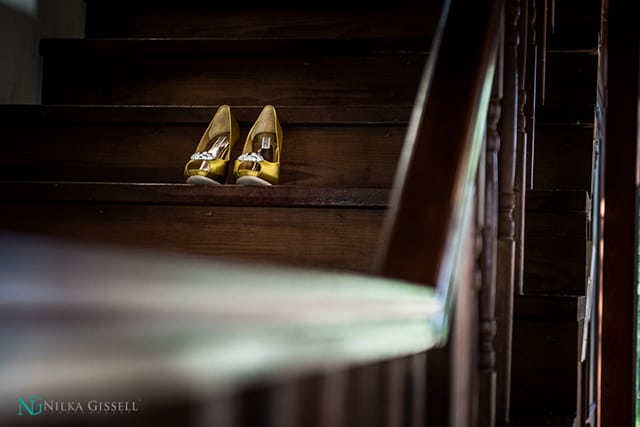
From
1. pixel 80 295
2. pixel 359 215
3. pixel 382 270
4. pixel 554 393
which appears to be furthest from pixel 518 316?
pixel 80 295

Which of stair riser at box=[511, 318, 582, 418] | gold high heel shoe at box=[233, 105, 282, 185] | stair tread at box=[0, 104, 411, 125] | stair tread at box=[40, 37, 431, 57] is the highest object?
stair tread at box=[40, 37, 431, 57]

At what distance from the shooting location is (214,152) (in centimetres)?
206

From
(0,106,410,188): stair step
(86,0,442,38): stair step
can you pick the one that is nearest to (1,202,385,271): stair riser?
(0,106,410,188): stair step

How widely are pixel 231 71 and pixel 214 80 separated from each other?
5 centimetres

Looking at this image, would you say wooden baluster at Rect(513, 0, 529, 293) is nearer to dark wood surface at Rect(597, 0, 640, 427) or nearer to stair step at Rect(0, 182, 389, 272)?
stair step at Rect(0, 182, 389, 272)

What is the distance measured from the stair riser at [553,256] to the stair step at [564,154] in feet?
1.44

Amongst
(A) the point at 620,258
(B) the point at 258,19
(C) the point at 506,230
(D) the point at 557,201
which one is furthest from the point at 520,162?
(A) the point at 620,258

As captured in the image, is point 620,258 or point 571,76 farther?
point 620,258

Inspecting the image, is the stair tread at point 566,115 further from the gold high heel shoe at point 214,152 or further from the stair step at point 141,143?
the gold high heel shoe at point 214,152

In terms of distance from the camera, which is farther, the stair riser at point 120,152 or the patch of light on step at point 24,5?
the patch of light on step at point 24,5

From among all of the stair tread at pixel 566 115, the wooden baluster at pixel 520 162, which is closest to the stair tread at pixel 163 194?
the wooden baluster at pixel 520 162

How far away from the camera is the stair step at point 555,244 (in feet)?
7.20

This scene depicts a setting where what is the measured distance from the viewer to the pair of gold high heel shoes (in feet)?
6.63

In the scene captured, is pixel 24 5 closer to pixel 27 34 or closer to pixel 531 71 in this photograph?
pixel 27 34
